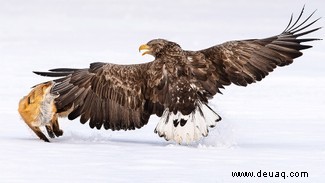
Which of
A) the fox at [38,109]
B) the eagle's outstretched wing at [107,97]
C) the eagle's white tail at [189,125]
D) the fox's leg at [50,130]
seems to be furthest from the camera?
the fox's leg at [50,130]

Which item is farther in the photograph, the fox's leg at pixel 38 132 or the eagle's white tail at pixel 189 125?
the fox's leg at pixel 38 132

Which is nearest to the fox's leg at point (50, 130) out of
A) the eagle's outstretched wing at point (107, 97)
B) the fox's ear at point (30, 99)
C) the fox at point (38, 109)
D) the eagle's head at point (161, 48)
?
the fox at point (38, 109)

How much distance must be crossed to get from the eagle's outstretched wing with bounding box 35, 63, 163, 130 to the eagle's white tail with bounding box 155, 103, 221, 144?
1.52 ft

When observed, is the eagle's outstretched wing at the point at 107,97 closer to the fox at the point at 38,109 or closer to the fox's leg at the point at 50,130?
the fox at the point at 38,109

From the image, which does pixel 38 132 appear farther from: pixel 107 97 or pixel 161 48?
pixel 161 48

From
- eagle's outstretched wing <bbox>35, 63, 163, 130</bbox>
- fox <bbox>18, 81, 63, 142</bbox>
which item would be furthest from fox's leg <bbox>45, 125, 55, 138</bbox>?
eagle's outstretched wing <bbox>35, 63, 163, 130</bbox>

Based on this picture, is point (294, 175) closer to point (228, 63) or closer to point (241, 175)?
point (241, 175)

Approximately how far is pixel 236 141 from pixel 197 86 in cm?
113

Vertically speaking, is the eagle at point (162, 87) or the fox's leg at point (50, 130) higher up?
the eagle at point (162, 87)

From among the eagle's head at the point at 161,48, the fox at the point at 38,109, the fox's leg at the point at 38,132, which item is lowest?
the fox's leg at the point at 38,132

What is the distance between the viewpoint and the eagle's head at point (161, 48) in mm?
12242

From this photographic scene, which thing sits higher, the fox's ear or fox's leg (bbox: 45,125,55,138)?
the fox's ear

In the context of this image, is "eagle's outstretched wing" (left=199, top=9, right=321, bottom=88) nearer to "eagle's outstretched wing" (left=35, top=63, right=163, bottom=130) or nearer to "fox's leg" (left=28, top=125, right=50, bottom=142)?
"eagle's outstretched wing" (left=35, top=63, right=163, bottom=130)

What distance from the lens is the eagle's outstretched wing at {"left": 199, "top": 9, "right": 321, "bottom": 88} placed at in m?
12.6
